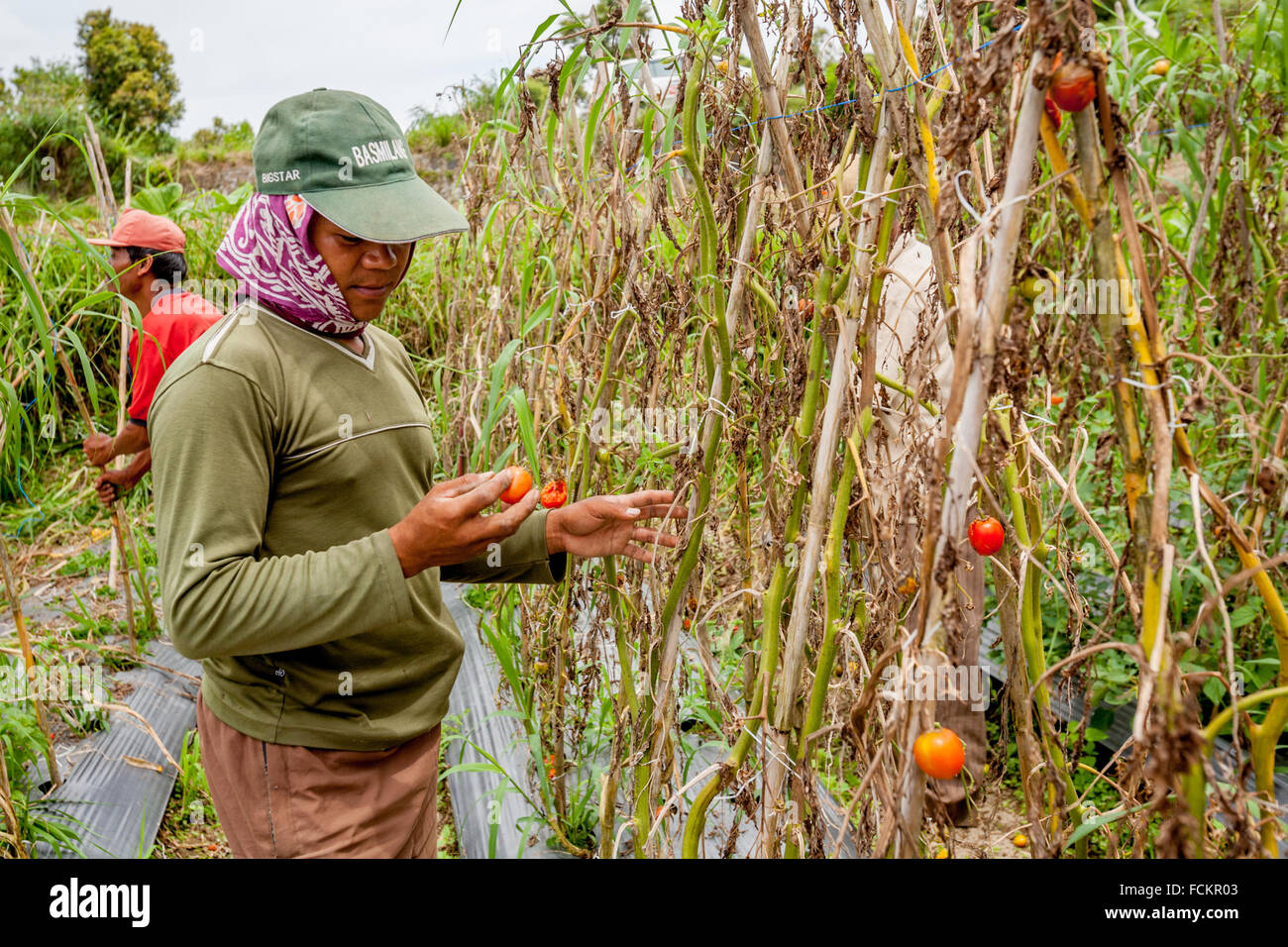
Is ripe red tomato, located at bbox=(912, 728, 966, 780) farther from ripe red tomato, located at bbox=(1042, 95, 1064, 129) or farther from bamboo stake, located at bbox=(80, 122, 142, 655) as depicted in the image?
bamboo stake, located at bbox=(80, 122, 142, 655)

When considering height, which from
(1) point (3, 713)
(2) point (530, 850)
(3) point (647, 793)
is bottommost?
(2) point (530, 850)

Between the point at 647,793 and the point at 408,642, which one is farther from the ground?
the point at 408,642

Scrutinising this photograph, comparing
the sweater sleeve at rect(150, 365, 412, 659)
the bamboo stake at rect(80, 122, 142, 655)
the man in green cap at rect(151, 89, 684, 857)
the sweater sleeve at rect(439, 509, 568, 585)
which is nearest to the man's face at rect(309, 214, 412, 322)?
the man in green cap at rect(151, 89, 684, 857)

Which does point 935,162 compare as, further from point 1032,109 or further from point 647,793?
point 647,793

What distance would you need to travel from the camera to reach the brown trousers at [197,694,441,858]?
124 centimetres

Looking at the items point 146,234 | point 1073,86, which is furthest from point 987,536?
point 146,234

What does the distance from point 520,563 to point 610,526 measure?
0.18m

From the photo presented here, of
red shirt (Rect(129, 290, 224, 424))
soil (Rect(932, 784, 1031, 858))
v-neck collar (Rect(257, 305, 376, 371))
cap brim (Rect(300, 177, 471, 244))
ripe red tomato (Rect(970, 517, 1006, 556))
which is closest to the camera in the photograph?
ripe red tomato (Rect(970, 517, 1006, 556))

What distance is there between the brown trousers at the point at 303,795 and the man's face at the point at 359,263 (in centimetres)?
62

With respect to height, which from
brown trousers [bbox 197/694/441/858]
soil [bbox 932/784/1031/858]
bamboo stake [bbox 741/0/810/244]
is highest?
bamboo stake [bbox 741/0/810/244]

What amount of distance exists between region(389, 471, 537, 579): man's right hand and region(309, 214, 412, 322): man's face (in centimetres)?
28
